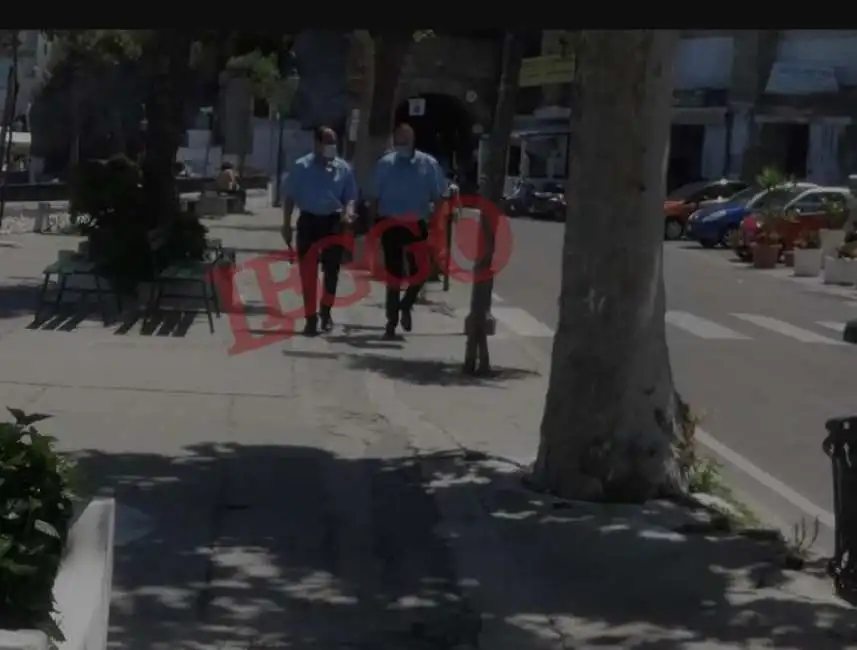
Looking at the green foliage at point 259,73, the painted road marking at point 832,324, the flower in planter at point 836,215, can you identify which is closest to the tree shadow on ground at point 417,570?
the painted road marking at point 832,324

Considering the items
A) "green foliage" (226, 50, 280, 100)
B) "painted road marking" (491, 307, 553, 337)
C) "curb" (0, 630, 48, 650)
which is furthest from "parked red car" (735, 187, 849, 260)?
"curb" (0, 630, 48, 650)

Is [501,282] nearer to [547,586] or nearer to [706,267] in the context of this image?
[706,267]

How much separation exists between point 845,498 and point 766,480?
3.29 metres

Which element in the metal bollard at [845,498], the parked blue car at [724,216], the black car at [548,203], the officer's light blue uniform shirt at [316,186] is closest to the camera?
the metal bollard at [845,498]

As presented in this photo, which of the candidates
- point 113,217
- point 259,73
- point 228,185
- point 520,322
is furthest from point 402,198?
point 259,73

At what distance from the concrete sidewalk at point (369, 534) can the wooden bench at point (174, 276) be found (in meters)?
3.17

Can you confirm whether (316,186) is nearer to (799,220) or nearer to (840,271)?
(840,271)

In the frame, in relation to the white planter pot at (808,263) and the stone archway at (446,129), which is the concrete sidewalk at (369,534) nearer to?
the white planter pot at (808,263)

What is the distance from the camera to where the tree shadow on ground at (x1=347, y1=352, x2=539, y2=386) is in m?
13.7

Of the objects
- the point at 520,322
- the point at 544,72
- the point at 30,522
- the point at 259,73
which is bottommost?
the point at 520,322

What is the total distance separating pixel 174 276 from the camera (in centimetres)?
1620

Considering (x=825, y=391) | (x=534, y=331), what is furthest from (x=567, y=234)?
(x=534, y=331)

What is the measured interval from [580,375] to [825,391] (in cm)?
681

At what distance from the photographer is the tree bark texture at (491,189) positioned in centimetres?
1297
